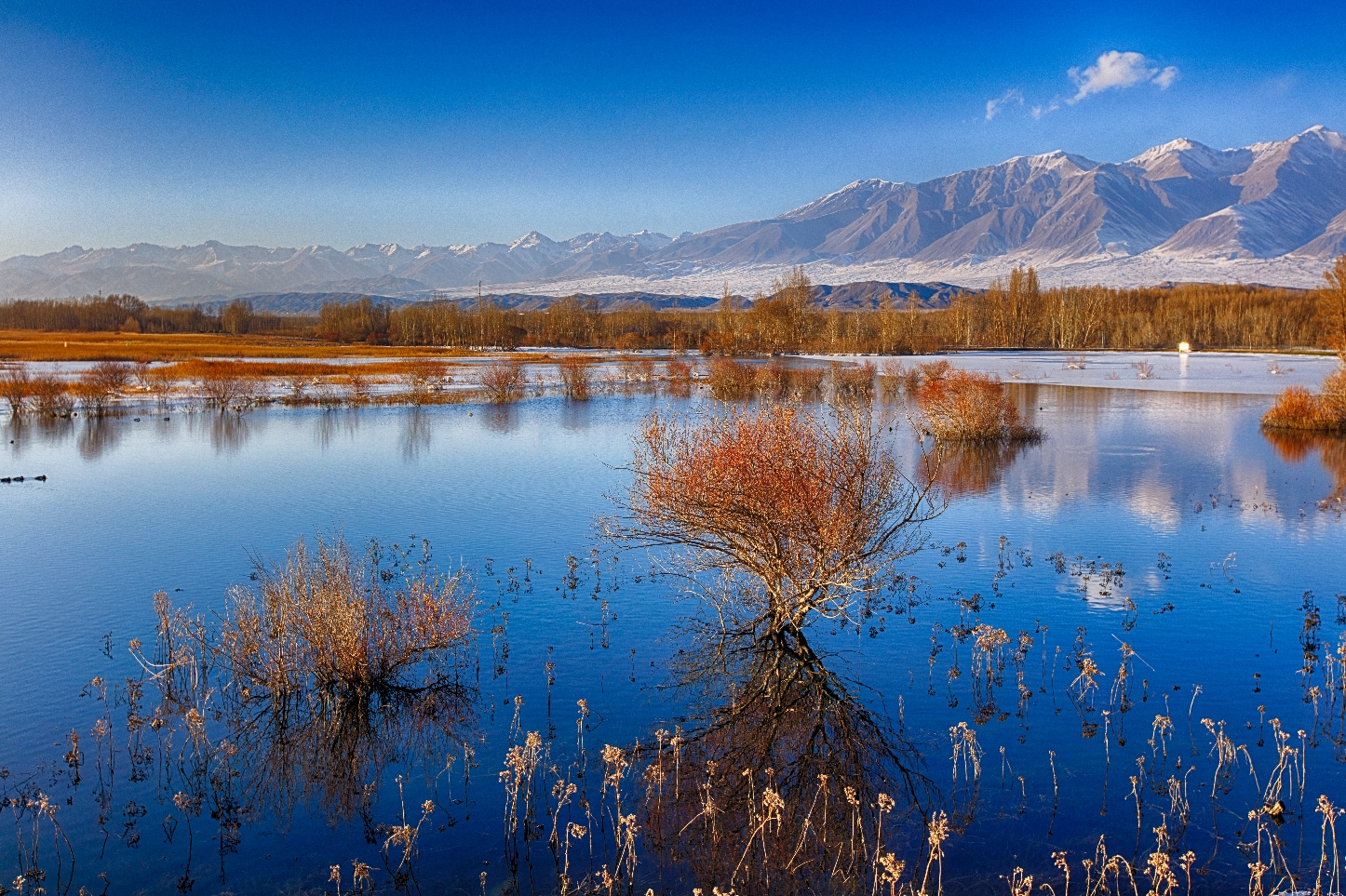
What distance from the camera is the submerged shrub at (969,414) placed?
27750 mm

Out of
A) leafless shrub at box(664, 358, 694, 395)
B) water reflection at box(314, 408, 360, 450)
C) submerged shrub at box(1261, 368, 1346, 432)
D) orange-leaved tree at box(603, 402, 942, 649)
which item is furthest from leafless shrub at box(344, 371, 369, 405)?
submerged shrub at box(1261, 368, 1346, 432)

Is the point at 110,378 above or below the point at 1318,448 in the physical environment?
above

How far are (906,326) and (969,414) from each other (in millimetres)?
63042

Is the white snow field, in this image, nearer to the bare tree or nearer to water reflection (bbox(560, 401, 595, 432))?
the bare tree

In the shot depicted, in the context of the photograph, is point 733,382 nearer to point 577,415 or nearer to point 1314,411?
point 577,415

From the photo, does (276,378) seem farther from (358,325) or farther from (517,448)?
(358,325)

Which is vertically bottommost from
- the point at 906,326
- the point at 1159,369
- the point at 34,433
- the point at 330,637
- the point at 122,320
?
the point at 330,637

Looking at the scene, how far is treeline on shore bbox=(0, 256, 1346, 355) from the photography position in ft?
263

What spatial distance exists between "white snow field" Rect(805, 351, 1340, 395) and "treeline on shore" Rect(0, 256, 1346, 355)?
7.29 metres

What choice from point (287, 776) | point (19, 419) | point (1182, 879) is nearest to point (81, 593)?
point (287, 776)

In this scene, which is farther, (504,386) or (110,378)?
(504,386)

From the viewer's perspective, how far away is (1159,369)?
6000 centimetres

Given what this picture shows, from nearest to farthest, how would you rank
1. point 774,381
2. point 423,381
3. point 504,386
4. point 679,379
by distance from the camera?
point 774,381, point 504,386, point 423,381, point 679,379

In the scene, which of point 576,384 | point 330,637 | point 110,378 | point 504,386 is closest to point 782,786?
point 330,637
